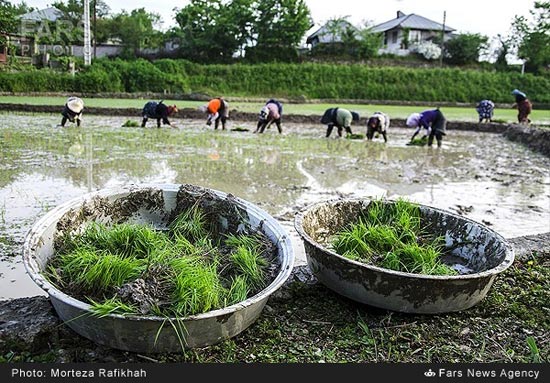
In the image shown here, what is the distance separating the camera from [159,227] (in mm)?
3635

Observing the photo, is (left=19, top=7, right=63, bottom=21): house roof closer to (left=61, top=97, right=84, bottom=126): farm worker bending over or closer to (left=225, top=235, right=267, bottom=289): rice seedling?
(left=61, top=97, right=84, bottom=126): farm worker bending over

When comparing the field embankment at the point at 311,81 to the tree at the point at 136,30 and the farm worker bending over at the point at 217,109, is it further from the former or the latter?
the farm worker bending over at the point at 217,109

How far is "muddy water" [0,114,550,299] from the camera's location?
504cm

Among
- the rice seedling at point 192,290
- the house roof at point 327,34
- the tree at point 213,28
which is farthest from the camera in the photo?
the house roof at point 327,34

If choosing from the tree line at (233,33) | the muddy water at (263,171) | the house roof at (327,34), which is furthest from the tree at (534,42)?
the muddy water at (263,171)

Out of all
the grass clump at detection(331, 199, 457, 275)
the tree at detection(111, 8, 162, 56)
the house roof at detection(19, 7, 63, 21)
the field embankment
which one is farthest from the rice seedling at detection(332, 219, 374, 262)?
the tree at detection(111, 8, 162, 56)

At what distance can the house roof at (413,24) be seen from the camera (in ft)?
124

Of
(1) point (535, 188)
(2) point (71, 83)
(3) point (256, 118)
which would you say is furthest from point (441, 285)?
(2) point (71, 83)

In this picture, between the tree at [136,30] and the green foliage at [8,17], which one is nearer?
the green foliage at [8,17]

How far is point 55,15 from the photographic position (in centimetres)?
2298

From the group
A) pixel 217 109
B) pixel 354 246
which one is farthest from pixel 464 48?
pixel 354 246

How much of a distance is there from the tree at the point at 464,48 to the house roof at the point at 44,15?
25565mm

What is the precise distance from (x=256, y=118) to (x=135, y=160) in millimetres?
8774

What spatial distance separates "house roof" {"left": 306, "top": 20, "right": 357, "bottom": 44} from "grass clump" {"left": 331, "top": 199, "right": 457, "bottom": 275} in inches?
1251
